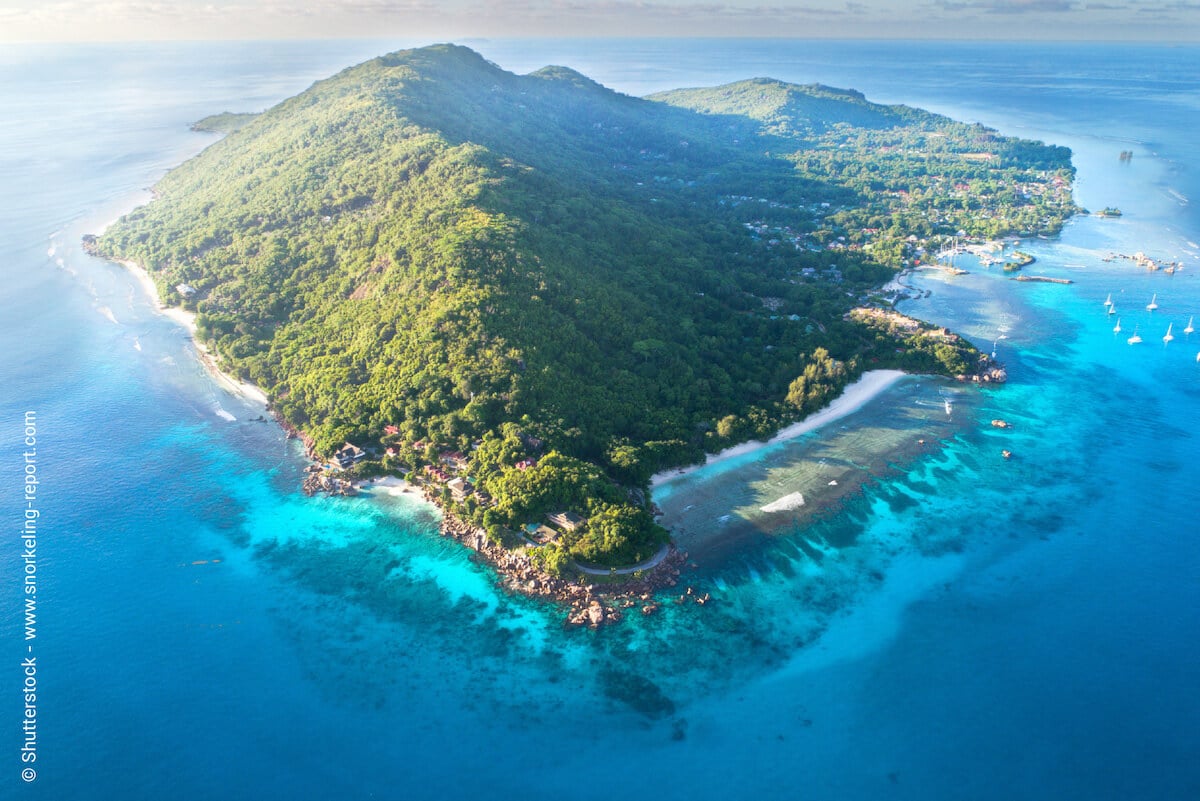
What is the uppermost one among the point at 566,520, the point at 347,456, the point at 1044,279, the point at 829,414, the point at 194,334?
the point at 1044,279

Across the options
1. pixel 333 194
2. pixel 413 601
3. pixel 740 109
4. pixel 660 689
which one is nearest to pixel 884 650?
pixel 660 689

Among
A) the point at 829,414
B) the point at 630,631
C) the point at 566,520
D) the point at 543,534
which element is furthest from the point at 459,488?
the point at 829,414

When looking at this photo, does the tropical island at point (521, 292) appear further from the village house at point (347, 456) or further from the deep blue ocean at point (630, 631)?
the deep blue ocean at point (630, 631)

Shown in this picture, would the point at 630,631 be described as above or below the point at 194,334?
below

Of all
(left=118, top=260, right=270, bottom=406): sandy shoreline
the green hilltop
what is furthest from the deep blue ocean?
the green hilltop

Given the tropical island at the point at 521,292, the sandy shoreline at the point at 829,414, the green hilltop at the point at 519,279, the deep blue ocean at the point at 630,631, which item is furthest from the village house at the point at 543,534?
the sandy shoreline at the point at 829,414

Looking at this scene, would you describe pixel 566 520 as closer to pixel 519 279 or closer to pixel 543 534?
pixel 543 534

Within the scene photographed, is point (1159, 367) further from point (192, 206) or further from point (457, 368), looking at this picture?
point (192, 206)
